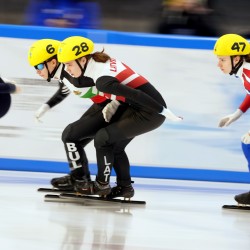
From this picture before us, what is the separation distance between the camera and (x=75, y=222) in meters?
5.21

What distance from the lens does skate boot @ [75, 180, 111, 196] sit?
19.3 feet

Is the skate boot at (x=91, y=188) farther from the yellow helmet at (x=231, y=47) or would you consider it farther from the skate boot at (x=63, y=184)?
the yellow helmet at (x=231, y=47)

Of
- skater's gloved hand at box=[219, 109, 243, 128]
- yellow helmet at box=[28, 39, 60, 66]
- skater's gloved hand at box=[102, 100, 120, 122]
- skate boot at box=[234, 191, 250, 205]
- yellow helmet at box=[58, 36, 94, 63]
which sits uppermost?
yellow helmet at box=[58, 36, 94, 63]

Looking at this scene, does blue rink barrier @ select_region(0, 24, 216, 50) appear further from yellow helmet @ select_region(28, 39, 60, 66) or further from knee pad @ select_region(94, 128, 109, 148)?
knee pad @ select_region(94, 128, 109, 148)

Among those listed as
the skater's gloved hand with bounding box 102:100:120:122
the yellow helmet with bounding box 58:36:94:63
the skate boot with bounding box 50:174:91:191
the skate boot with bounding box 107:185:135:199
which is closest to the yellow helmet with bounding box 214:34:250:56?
the skater's gloved hand with bounding box 102:100:120:122

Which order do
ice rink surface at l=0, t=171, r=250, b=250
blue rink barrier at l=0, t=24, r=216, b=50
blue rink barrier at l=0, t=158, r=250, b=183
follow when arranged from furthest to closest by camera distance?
blue rink barrier at l=0, t=158, r=250, b=183 < blue rink barrier at l=0, t=24, r=216, b=50 < ice rink surface at l=0, t=171, r=250, b=250

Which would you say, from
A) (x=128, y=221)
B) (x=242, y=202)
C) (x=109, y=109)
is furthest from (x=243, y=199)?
(x=109, y=109)

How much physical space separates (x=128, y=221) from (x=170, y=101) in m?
1.96

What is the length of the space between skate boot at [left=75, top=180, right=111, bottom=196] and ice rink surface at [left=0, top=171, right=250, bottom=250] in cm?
9

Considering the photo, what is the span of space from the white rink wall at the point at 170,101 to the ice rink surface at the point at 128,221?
39cm

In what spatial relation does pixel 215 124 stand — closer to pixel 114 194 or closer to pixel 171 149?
pixel 171 149

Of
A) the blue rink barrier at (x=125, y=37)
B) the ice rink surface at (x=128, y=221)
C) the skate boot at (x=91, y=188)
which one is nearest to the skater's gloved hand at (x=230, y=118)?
the ice rink surface at (x=128, y=221)

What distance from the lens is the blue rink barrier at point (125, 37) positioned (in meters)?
7.06

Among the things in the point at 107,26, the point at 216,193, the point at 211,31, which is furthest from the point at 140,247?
the point at 107,26
